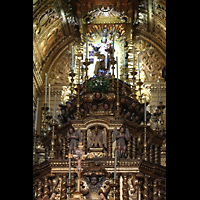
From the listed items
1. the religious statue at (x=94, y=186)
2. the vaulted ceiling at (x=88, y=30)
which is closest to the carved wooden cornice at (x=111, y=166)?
the religious statue at (x=94, y=186)

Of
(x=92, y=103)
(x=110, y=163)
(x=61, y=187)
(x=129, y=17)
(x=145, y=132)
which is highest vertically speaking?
(x=129, y=17)

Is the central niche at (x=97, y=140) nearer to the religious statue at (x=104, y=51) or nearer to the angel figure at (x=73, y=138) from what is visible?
the angel figure at (x=73, y=138)

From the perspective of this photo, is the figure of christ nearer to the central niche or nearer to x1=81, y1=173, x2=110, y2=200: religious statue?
the central niche

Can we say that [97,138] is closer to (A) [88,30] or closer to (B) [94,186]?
(B) [94,186]

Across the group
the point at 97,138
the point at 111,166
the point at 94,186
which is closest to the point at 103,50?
the point at 97,138

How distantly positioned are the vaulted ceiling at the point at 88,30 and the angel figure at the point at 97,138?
293cm

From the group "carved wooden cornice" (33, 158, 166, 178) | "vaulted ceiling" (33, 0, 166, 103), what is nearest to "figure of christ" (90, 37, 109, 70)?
"vaulted ceiling" (33, 0, 166, 103)

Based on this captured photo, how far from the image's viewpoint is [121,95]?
8328 millimetres

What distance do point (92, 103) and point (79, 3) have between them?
10.5ft

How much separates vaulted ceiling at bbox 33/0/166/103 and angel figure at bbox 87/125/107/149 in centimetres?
293

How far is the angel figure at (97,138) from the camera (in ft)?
24.7

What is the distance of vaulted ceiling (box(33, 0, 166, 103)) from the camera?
33.2 feet
